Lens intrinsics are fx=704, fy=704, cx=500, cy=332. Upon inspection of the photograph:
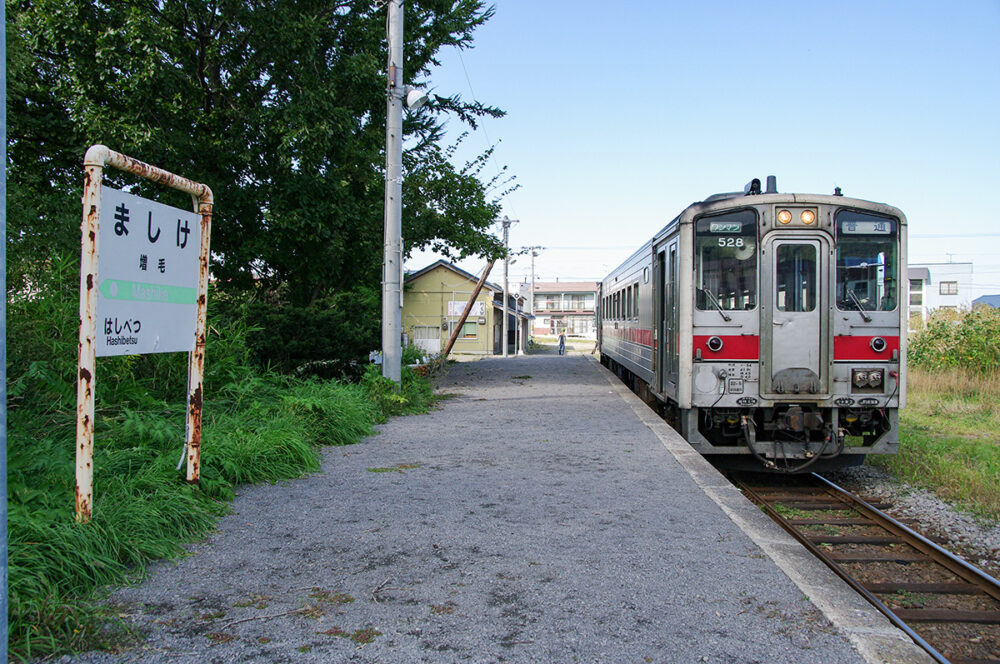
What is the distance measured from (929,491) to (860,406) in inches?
49.0

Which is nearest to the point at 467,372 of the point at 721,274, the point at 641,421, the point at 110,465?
the point at 641,421

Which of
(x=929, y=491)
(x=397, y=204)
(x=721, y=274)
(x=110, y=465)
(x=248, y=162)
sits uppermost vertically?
(x=248, y=162)

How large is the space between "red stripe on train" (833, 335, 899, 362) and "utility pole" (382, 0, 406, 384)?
6183mm

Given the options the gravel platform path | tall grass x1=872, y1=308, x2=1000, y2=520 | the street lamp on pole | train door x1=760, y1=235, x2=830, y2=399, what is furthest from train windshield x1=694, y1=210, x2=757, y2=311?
the street lamp on pole

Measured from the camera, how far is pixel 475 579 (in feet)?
12.2

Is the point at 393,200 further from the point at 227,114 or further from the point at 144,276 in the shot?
the point at 144,276

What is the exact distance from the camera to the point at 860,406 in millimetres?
7430

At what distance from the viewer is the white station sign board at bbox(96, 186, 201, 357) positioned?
4152mm

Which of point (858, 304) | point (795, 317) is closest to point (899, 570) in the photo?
point (795, 317)

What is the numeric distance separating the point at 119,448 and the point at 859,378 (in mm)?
7103

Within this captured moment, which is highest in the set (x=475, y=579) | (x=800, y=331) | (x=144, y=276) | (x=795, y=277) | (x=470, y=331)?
(x=795, y=277)

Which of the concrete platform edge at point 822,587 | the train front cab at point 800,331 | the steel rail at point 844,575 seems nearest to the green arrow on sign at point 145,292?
the concrete platform edge at point 822,587

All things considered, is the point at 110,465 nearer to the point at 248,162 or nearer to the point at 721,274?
the point at 721,274

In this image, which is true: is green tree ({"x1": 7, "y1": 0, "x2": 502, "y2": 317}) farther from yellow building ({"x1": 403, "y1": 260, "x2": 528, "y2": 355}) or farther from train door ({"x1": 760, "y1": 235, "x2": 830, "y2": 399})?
yellow building ({"x1": 403, "y1": 260, "x2": 528, "y2": 355})
